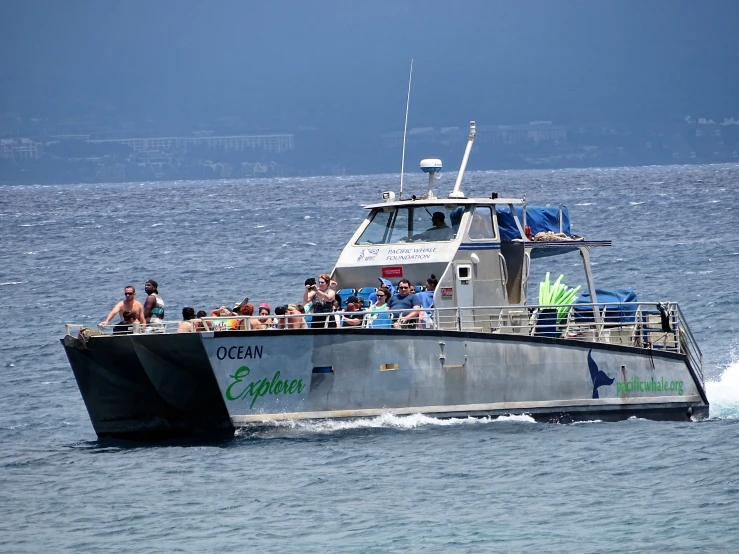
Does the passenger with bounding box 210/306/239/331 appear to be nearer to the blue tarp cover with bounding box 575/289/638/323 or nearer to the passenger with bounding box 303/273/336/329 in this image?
the passenger with bounding box 303/273/336/329

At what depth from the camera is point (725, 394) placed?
1069 inches

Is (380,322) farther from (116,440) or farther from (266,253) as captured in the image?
(266,253)

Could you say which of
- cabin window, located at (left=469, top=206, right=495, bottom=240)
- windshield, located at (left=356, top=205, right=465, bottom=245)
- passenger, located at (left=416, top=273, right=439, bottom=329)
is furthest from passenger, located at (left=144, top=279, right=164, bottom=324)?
cabin window, located at (left=469, top=206, right=495, bottom=240)

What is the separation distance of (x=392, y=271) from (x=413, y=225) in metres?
0.97

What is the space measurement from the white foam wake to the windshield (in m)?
5.68

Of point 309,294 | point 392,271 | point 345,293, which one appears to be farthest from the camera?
point 392,271

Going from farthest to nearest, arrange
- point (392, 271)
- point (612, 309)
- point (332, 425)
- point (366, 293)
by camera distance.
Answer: point (612, 309) < point (392, 271) < point (366, 293) < point (332, 425)

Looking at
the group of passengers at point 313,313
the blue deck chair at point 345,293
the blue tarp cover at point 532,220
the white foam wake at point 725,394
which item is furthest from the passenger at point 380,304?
the white foam wake at point 725,394

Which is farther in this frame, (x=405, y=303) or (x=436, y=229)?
(x=436, y=229)

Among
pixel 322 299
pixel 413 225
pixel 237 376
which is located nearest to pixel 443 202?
pixel 413 225

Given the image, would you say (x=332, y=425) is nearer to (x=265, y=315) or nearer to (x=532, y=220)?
(x=265, y=315)

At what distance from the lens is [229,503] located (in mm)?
18156

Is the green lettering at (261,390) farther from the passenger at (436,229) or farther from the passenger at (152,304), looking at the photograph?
the passenger at (436,229)

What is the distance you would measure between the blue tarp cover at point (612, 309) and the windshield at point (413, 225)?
8.22 ft
